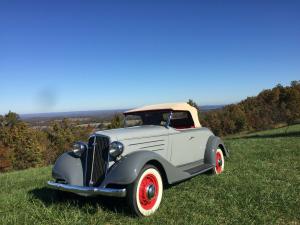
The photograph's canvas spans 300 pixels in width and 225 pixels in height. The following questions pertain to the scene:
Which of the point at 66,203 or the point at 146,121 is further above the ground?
the point at 146,121

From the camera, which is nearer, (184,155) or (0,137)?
(184,155)

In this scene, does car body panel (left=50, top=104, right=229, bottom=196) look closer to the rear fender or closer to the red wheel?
the rear fender

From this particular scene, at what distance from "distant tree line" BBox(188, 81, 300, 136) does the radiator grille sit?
60.5m

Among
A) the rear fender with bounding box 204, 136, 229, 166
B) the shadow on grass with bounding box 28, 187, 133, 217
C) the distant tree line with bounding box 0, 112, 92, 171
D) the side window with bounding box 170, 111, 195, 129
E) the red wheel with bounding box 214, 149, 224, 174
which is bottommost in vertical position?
the distant tree line with bounding box 0, 112, 92, 171

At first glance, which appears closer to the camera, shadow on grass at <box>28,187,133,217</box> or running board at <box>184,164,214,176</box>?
shadow on grass at <box>28,187,133,217</box>

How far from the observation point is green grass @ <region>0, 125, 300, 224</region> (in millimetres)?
5082

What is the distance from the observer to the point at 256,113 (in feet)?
260

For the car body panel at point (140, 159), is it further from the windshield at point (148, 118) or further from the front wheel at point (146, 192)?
the windshield at point (148, 118)

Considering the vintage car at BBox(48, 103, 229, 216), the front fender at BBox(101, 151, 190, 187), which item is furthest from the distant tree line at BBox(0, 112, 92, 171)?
the front fender at BBox(101, 151, 190, 187)

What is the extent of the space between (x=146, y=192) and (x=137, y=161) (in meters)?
0.52

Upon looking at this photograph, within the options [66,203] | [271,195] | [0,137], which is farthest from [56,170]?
[0,137]

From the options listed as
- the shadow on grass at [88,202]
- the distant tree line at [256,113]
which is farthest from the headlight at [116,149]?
the distant tree line at [256,113]

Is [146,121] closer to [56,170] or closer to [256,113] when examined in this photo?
[56,170]

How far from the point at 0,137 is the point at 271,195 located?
50.1 meters
